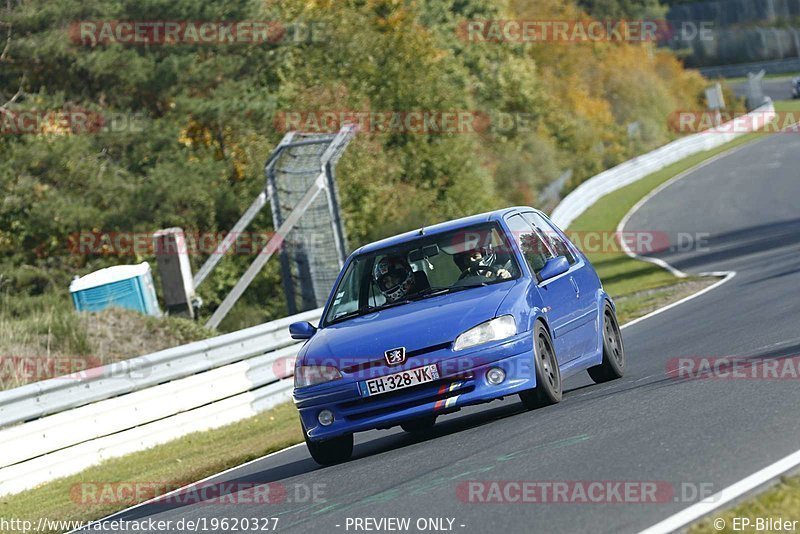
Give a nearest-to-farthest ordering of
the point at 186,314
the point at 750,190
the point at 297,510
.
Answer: the point at 297,510 < the point at 186,314 < the point at 750,190

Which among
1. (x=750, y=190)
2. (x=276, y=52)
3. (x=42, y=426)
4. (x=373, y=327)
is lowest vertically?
(x=750, y=190)

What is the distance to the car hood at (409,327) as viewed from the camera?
956 cm

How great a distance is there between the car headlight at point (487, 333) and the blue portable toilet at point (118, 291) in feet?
46.8

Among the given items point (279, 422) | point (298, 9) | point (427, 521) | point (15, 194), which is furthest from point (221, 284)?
point (427, 521)

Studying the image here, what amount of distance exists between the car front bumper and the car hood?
154 millimetres

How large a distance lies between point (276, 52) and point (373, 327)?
33.9 metres

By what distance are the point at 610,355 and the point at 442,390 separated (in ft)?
9.41

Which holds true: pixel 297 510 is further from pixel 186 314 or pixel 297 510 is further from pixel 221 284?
pixel 221 284

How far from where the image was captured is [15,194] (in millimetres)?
34812

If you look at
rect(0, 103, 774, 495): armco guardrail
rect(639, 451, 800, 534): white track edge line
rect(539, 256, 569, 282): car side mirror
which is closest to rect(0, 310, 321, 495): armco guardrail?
rect(0, 103, 774, 495): armco guardrail

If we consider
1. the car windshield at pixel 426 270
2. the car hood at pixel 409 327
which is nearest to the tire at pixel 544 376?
the car hood at pixel 409 327

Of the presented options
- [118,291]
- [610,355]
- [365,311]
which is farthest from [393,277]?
[118,291]

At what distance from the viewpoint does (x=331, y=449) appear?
1011 cm

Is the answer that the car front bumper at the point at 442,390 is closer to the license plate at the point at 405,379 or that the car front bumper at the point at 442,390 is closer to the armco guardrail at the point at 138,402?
the license plate at the point at 405,379
